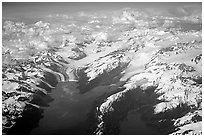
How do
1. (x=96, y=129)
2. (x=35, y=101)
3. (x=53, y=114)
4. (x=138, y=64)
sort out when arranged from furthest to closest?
(x=138, y=64)
(x=35, y=101)
(x=53, y=114)
(x=96, y=129)

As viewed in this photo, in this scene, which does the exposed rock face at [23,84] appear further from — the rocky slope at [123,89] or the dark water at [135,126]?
the dark water at [135,126]

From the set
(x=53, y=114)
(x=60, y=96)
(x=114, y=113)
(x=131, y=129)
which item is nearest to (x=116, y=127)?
(x=131, y=129)

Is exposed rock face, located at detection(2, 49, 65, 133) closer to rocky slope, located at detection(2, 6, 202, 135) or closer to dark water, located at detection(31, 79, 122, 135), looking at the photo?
rocky slope, located at detection(2, 6, 202, 135)

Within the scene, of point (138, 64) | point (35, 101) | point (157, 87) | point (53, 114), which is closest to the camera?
point (53, 114)

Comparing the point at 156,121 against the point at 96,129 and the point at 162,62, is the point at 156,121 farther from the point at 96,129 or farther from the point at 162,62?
the point at 162,62

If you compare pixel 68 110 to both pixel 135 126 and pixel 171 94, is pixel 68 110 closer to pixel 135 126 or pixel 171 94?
pixel 135 126

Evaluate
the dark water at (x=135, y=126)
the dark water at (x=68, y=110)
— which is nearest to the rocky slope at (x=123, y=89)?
the dark water at (x=135, y=126)

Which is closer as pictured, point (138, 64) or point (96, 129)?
point (96, 129)

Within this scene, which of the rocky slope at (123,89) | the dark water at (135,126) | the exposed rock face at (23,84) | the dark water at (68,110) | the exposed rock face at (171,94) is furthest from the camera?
the exposed rock face at (23,84)

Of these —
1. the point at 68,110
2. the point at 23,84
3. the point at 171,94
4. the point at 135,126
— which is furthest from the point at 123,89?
the point at 23,84

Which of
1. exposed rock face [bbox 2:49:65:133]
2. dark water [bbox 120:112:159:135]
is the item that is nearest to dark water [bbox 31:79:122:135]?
exposed rock face [bbox 2:49:65:133]
